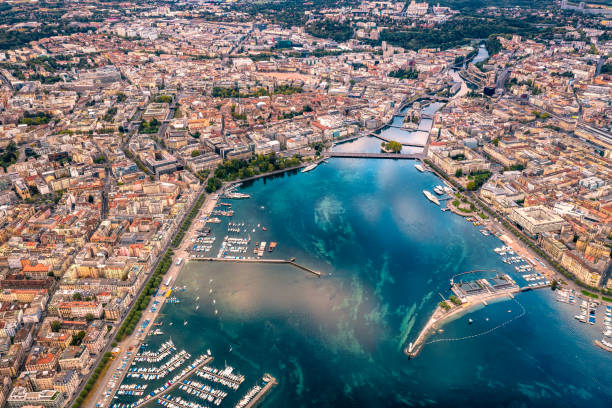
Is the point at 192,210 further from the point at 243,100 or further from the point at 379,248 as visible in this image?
the point at 243,100

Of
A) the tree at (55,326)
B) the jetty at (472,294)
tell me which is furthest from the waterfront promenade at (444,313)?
the tree at (55,326)

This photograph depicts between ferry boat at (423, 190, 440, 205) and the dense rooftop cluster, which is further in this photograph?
ferry boat at (423, 190, 440, 205)

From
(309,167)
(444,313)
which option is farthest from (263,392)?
(309,167)

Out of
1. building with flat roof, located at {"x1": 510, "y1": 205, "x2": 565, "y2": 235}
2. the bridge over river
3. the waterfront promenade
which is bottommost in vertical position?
the waterfront promenade

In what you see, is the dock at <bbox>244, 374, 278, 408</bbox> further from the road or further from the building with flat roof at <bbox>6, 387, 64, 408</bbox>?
the building with flat roof at <bbox>6, 387, 64, 408</bbox>

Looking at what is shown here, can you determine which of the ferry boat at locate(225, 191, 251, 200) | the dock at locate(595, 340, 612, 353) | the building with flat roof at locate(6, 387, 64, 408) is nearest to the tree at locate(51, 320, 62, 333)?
the building with flat roof at locate(6, 387, 64, 408)

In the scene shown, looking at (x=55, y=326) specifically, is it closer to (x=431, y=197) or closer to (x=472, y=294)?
(x=472, y=294)
